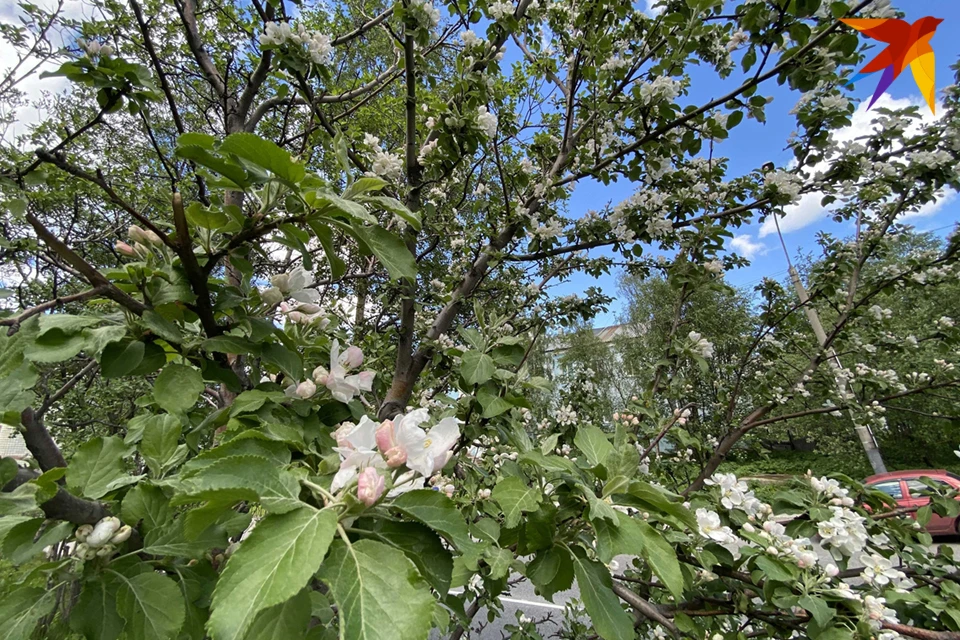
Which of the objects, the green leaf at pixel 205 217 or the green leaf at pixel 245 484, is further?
the green leaf at pixel 205 217

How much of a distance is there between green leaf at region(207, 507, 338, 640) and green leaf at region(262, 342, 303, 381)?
505 mm

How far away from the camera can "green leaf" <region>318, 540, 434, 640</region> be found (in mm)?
486

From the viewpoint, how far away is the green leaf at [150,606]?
0.73 meters

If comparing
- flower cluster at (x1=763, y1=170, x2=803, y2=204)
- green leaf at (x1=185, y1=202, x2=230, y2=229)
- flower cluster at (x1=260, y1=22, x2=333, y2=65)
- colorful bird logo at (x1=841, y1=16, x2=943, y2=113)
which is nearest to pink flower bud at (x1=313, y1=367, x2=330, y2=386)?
green leaf at (x1=185, y1=202, x2=230, y2=229)

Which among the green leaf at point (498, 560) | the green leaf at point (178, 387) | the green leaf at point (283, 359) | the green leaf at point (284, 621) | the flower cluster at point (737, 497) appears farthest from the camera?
the flower cluster at point (737, 497)

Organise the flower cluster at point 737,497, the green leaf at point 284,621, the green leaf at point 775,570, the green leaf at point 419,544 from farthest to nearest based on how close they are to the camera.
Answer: the flower cluster at point 737,497 → the green leaf at point 775,570 → the green leaf at point 419,544 → the green leaf at point 284,621

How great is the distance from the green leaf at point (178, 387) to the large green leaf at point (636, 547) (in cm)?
93

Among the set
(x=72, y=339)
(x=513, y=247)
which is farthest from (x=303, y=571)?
(x=513, y=247)

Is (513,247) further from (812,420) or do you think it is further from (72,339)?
(812,420)

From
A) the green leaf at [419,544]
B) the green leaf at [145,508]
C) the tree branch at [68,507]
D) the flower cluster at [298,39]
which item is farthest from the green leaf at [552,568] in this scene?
the flower cluster at [298,39]

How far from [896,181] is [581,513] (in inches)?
119

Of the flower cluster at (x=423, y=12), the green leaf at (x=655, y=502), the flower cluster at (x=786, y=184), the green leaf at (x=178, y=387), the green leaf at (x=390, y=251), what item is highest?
the flower cluster at (x=423, y=12)

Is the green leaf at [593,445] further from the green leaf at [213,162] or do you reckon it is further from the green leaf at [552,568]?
the green leaf at [213,162]

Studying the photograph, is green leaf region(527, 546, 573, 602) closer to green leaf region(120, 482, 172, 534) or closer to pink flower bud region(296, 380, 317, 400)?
pink flower bud region(296, 380, 317, 400)
